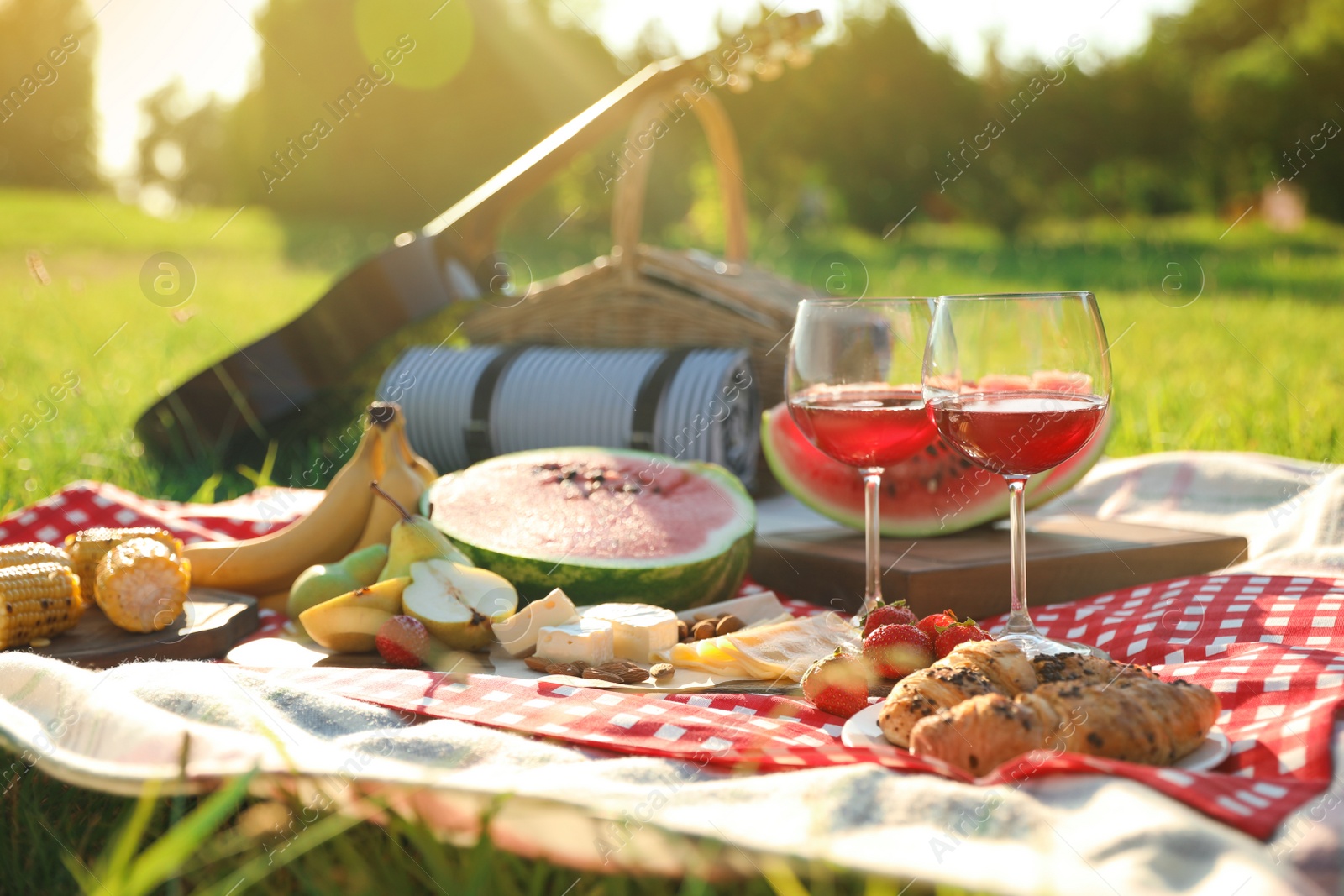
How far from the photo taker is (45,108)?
20.4 meters

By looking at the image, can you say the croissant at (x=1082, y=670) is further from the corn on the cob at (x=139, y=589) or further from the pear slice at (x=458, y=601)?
the corn on the cob at (x=139, y=589)

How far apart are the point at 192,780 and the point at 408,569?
2.99 ft

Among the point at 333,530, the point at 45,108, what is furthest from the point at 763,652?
the point at 45,108

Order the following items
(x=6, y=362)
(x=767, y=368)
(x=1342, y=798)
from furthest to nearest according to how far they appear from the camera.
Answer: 1. (x=6, y=362)
2. (x=767, y=368)
3. (x=1342, y=798)

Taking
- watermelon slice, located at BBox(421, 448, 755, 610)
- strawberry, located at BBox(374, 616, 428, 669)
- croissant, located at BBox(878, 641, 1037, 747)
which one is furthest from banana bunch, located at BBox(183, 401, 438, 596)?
croissant, located at BBox(878, 641, 1037, 747)

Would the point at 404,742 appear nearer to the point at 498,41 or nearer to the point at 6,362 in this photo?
the point at 6,362

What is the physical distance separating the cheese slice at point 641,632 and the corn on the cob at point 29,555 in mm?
993

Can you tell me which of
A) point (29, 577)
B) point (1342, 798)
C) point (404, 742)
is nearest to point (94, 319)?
point (29, 577)

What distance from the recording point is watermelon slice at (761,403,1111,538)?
106 inches

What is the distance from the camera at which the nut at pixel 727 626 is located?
2.09 m

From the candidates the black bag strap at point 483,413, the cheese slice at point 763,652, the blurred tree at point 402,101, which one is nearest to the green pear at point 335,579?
the cheese slice at point 763,652

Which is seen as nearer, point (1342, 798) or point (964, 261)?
point (1342, 798)

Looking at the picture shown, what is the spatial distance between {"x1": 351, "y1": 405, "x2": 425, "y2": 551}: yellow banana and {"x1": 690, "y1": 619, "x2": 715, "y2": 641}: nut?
2.59 feet

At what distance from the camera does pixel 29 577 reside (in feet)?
6.39
